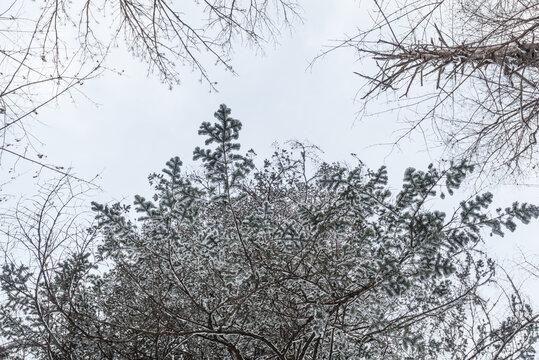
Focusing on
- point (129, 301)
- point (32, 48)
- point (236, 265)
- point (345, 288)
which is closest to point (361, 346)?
point (345, 288)

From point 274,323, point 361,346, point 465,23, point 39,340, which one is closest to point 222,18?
point 465,23

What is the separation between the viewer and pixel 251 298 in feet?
12.5

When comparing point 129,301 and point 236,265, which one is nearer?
point 236,265

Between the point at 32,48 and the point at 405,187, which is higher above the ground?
the point at 32,48

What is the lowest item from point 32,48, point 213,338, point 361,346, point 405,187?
point 361,346

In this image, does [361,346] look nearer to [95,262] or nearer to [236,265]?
[236,265]

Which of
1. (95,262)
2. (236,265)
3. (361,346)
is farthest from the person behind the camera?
(95,262)

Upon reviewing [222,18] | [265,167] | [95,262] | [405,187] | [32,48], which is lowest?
[405,187]

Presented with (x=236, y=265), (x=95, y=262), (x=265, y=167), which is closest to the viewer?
(x=236, y=265)

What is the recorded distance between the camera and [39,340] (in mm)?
4879

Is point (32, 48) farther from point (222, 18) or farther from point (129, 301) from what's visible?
point (129, 301)

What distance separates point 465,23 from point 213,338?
333 centimetres

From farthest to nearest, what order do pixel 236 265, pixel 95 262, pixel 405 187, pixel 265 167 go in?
pixel 265 167
pixel 95 262
pixel 236 265
pixel 405 187

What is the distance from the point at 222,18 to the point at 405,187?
221cm
